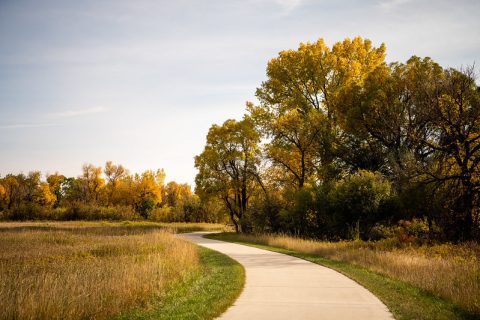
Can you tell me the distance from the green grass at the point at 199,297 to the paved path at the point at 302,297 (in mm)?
293

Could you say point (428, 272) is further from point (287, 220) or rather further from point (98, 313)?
point (287, 220)

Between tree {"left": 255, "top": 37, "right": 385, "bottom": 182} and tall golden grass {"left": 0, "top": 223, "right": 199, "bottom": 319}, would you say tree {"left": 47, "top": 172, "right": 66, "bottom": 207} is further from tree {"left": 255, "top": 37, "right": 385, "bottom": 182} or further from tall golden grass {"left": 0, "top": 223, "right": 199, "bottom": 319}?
tall golden grass {"left": 0, "top": 223, "right": 199, "bottom": 319}

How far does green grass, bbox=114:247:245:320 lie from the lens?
912cm

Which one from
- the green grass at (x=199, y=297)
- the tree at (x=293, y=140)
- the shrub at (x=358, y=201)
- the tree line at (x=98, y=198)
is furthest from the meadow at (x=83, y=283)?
the tree line at (x=98, y=198)

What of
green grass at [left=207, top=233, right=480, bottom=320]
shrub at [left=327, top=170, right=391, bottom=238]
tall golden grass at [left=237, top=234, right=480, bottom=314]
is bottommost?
green grass at [left=207, top=233, right=480, bottom=320]

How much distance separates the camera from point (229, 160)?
4209 cm

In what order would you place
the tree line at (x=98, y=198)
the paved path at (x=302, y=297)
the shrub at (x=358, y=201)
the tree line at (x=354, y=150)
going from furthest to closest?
the tree line at (x=98, y=198) < the shrub at (x=358, y=201) < the tree line at (x=354, y=150) < the paved path at (x=302, y=297)

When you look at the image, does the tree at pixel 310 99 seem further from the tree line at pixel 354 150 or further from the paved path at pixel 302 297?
the paved path at pixel 302 297

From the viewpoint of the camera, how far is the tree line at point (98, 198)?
A: 2726 inches

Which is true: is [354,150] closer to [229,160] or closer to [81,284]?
[229,160]

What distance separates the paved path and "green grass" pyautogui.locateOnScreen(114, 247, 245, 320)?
11.6 inches

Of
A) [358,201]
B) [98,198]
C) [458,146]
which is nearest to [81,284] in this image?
[358,201]

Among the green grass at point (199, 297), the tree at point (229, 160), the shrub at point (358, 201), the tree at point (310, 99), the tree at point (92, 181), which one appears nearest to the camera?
the green grass at point (199, 297)

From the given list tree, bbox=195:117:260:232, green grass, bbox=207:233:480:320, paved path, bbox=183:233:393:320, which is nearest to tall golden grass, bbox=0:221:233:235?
tree, bbox=195:117:260:232
